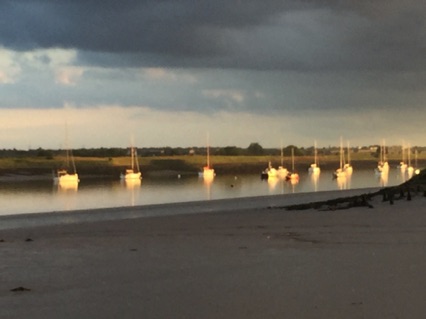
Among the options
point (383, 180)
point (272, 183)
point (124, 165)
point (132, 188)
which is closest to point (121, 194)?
point (132, 188)

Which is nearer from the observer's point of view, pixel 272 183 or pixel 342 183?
pixel 342 183

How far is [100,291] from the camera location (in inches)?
361

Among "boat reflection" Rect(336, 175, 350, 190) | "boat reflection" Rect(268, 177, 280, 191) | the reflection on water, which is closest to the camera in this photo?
"boat reflection" Rect(336, 175, 350, 190)

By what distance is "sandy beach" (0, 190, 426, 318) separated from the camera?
8.08 metres

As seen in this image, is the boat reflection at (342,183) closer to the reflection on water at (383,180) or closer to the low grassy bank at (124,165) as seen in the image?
the reflection on water at (383,180)

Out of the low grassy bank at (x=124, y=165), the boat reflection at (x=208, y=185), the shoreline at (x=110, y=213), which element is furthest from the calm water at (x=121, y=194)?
the low grassy bank at (x=124, y=165)

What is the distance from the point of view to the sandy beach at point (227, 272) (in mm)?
8078

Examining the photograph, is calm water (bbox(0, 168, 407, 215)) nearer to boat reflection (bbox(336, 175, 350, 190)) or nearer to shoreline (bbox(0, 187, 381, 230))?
boat reflection (bbox(336, 175, 350, 190))

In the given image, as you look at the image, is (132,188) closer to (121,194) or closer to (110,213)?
(121,194)

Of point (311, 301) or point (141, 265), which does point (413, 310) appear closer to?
point (311, 301)

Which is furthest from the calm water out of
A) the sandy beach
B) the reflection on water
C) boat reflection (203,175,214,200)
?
the sandy beach

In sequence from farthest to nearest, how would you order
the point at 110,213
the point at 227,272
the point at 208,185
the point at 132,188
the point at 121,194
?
the point at 208,185
the point at 132,188
the point at 121,194
the point at 110,213
the point at 227,272

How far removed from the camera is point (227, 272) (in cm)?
1045

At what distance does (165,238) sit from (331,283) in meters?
6.89
